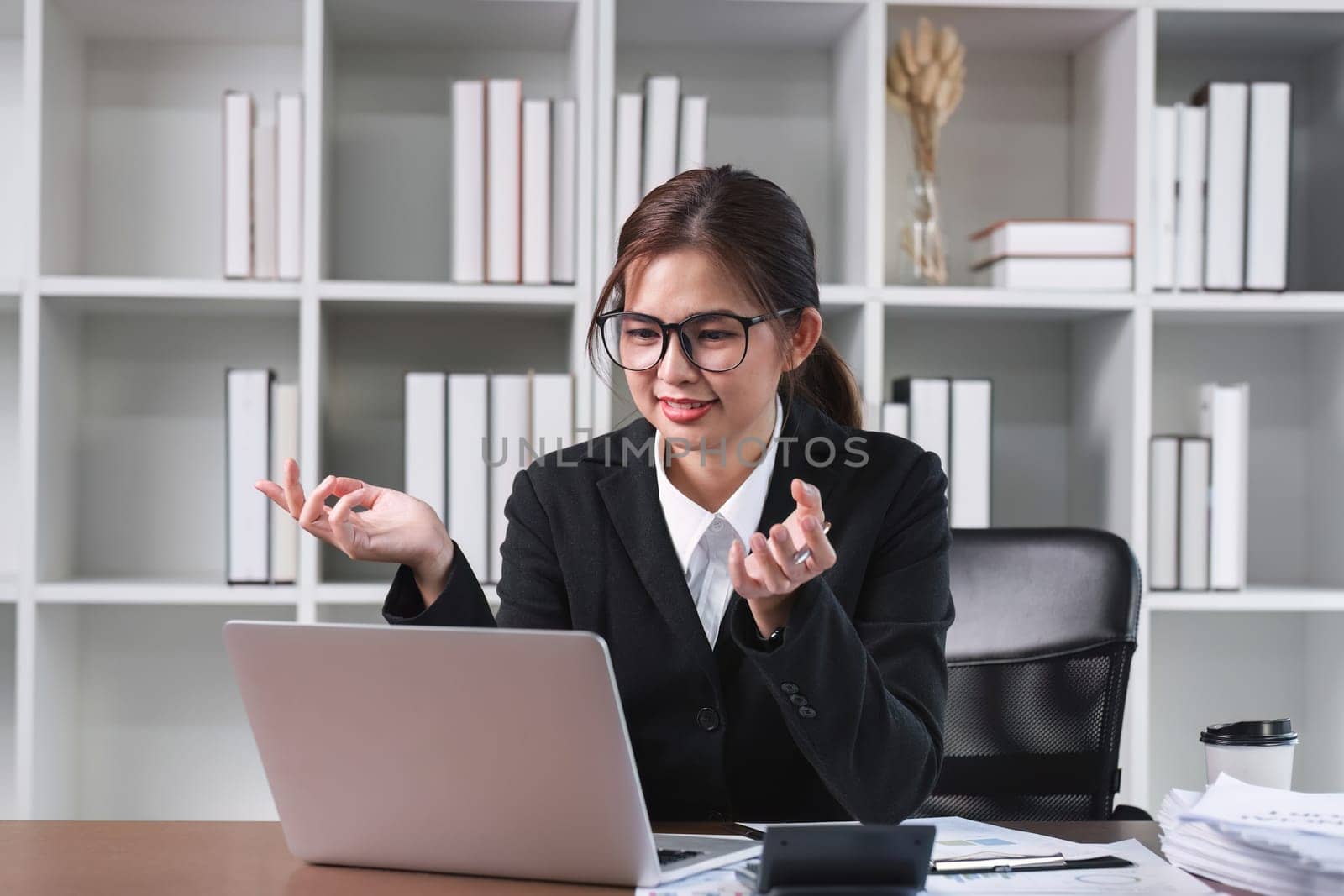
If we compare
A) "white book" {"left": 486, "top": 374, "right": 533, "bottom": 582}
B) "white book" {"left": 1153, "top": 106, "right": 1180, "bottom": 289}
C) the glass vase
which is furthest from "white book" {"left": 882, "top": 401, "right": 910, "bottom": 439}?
"white book" {"left": 486, "top": 374, "right": 533, "bottom": 582}

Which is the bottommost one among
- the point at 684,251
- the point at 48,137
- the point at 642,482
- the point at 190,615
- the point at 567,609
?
the point at 190,615

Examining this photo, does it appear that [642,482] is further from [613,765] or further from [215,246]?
[215,246]

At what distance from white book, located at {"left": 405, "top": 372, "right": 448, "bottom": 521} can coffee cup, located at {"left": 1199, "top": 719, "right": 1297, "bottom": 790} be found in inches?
48.8

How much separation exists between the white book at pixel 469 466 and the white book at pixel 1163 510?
1075mm

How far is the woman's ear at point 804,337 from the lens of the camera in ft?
4.50

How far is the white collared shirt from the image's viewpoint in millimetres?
1342

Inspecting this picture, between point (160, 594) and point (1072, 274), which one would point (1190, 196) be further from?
point (160, 594)

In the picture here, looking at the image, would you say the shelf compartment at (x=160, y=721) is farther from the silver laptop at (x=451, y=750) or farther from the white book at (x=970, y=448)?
the silver laptop at (x=451, y=750)

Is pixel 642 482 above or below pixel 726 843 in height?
above

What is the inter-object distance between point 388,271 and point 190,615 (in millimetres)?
729

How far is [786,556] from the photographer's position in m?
0.94

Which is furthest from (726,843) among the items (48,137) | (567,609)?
(48,137)

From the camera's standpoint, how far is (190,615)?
2.29 meters

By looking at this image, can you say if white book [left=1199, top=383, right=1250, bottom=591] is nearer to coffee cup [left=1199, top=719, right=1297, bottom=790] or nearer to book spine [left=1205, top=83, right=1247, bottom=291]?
book spine [left=1205, top=83, right=1247, bottom=291]
